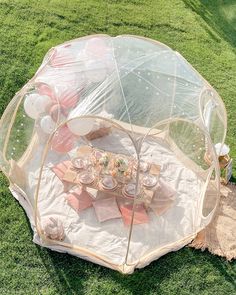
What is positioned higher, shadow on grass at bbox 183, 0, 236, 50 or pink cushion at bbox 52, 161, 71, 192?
shadow on grass at bbox 183, 0, 236, 50

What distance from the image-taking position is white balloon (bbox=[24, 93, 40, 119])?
6320 mm

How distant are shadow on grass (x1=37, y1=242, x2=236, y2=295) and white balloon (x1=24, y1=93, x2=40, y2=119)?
1675 mm

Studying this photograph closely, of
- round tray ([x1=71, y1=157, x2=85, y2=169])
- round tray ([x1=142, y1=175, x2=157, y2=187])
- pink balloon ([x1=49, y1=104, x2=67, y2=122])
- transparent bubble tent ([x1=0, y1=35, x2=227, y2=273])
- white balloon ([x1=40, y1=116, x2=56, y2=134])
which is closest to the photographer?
transparent bubble tent ([x1=0, y1=35, x2=227, y2=273])

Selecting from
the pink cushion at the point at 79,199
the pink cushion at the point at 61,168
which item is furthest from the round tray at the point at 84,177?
the pink cushion at the point at 61,168

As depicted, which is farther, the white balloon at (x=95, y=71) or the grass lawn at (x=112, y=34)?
the white balloon at (x=95, y=71)

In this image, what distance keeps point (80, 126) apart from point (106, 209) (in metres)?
1.12

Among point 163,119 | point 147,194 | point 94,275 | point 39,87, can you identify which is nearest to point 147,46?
point 163,119

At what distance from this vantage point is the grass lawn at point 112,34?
5.96 meters

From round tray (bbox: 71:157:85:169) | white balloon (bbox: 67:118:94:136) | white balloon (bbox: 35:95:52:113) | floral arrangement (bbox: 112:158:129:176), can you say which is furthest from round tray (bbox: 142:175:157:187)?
white balloon (bbox: 35:95:52:113)

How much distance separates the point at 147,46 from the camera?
6637 millimetres

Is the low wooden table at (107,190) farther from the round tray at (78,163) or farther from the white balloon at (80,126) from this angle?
the white balloon at (80,126)

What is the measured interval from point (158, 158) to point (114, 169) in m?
0.80

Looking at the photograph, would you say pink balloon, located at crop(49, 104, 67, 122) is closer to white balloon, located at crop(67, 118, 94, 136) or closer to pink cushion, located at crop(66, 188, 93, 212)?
white balloon, located at crop(67, 118, 94, 136)

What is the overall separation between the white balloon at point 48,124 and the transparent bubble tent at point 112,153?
1 centimetres
